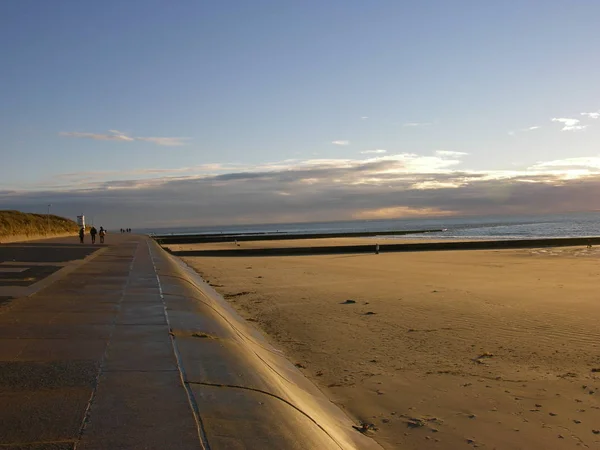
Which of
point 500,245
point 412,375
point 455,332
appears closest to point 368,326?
point 455,332

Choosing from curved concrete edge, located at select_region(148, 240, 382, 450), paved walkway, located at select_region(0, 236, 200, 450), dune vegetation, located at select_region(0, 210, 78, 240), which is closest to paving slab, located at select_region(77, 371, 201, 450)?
paved walkway, located at select_region(0, 236, 200, 450)

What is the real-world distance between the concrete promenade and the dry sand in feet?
2.37

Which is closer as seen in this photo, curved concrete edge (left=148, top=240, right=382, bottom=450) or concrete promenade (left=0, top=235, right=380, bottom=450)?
concrete promenade (left=0, top=235, right=380, bottom=450)

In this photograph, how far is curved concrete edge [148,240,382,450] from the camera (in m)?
3.88

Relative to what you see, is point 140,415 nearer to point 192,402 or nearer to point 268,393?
point 192,402

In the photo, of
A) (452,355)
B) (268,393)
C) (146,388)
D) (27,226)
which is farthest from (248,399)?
(27,226)

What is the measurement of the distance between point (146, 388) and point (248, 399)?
2.75 ft

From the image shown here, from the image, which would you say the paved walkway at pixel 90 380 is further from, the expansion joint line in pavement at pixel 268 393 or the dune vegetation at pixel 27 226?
the dune vegetation at pixel 27 226

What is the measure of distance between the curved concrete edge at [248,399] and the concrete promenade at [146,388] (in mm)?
14

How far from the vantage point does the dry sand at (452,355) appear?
5703mm

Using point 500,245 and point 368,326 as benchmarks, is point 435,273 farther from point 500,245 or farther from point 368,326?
point 500,245

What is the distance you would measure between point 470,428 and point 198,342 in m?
3.19

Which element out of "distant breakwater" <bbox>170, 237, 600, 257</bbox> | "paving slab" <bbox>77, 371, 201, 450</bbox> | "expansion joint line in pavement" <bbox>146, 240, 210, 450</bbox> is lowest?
"distant breakwater" <bbox>170, 237, 600, 257</bbox>

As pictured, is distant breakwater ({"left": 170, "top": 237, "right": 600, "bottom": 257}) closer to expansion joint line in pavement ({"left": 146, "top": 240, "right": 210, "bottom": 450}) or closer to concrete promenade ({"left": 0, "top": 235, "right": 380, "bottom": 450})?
concrete promenade ({"left": 0, "top": 235, "right": 380, "bottom": 450})
